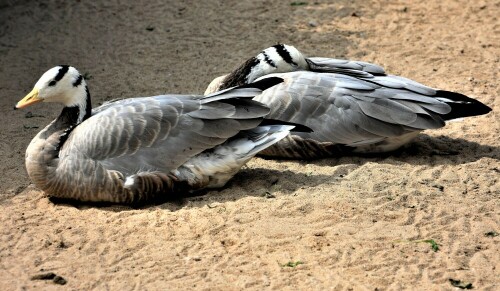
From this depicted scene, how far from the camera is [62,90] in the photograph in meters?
7.60

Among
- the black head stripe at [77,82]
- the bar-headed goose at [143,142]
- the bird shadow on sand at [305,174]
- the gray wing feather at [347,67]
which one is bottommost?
the bird shadow on sand at [305,174]

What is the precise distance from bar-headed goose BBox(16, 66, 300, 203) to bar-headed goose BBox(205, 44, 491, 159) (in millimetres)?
711

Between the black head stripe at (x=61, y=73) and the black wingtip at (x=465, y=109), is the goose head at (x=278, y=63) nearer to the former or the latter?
the black wingtip at (x=465, y=109)

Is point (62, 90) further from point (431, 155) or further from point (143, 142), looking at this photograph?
point (431, 155)

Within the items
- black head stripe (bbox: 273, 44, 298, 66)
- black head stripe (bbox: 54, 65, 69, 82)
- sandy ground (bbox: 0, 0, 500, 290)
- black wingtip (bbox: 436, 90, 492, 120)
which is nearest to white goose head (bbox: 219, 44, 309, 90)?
black head stripe (bbox: 273, 44, 298, 66)

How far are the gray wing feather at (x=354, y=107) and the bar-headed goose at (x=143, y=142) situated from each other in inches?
28.4

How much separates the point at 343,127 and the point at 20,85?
4587 mm

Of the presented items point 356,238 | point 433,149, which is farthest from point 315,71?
point 356,238

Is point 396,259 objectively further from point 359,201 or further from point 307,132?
point 307,132

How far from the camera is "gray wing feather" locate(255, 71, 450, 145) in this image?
8.14 m

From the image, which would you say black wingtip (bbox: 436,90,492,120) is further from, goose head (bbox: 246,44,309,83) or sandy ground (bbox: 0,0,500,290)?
goose head (bbox: 246,44,309,83)

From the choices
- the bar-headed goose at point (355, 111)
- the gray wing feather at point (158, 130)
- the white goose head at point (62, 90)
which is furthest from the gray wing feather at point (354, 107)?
the white goose head at point (62, 90)

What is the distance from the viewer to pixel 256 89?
7.58 m

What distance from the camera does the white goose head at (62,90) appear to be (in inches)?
297
